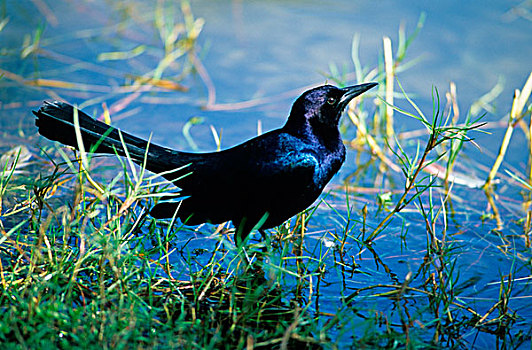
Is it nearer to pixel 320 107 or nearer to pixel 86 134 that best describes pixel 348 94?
pixel 320 107

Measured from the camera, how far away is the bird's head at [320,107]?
3.71m

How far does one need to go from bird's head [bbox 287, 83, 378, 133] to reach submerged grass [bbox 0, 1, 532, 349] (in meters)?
0.40

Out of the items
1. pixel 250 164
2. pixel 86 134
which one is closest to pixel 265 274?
pixel 250 164

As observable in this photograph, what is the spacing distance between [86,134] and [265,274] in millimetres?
1230

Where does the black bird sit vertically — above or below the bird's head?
below

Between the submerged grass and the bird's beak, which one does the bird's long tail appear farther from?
the bird's beak

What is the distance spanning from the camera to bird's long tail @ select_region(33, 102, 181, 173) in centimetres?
352

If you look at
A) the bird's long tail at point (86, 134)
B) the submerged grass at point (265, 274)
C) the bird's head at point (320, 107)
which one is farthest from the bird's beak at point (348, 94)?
the bird's long tail at point (86, 134)

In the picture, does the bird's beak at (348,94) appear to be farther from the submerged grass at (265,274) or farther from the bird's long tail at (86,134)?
the bird's long tail at (86,134)

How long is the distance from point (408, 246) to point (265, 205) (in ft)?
3.61

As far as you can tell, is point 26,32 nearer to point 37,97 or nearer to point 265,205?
point 37,97

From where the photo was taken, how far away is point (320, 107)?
146 inches

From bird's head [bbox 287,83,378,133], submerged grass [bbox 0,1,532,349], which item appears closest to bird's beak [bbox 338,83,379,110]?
bird's head [bbox 287,83,378,133]

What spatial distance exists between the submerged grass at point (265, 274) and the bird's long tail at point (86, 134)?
0.18 m
